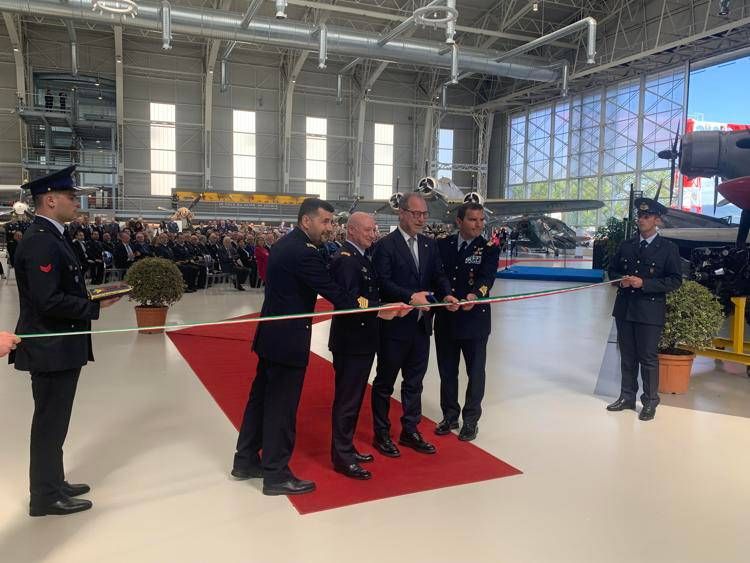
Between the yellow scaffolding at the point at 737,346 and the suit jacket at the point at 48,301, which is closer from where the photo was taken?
the suit jacket at the point at 48,301

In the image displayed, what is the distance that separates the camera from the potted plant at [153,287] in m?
6.81

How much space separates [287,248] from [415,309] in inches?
39.3

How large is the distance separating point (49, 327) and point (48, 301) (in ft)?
0.61

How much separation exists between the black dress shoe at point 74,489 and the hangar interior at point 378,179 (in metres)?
0.11

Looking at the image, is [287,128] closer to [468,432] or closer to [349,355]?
[468,432]

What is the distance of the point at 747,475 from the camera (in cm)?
317

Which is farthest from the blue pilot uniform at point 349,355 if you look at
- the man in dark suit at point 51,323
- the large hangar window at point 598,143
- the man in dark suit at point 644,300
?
the large hangar window at point 598,143

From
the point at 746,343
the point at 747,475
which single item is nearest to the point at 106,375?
the point at 747,475

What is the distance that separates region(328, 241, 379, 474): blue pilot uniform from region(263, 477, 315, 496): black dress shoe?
0.97 ft

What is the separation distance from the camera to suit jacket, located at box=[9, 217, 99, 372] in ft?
7.80

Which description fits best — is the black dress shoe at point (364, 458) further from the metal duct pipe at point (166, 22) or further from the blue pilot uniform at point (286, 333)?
the metal duct pipe at point (166, 22)

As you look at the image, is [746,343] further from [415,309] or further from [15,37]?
[15,37]

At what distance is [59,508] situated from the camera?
259cm

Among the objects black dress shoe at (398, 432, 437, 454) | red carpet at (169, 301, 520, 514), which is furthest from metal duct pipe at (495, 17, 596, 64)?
black dress shoe at (398, 432, 437, 454)
